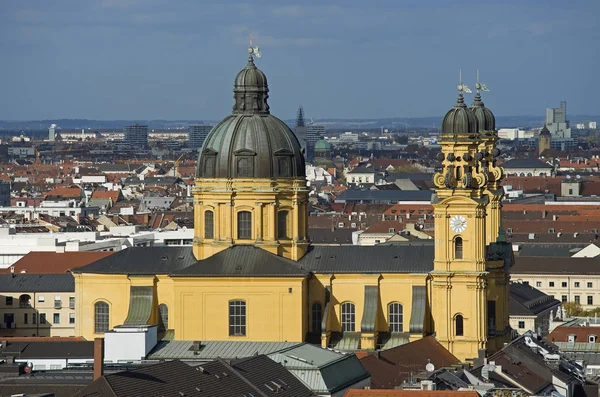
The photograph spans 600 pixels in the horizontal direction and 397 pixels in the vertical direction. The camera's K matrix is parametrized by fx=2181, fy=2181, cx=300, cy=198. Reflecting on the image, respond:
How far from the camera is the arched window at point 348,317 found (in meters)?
86.9

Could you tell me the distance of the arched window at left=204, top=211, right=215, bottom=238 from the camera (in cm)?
8856

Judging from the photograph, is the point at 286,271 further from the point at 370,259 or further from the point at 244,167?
the point at 244,167

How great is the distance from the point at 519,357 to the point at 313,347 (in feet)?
25.9

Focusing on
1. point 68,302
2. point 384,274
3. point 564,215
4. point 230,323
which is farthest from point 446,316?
point 564,215

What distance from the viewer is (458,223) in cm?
8575

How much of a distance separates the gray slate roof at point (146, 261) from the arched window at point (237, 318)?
3.68 m

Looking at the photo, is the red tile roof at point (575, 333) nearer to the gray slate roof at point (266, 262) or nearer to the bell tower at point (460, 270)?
the gray slate roof at point (266, 262)

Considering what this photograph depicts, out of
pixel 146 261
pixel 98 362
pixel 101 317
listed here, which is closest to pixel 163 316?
pixel 146 261

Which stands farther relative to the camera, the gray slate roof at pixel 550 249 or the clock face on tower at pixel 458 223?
the gray slate roof at pixel 550 249

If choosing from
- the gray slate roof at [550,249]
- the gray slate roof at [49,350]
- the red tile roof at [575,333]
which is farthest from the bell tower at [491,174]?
the gray slate roof at [550,249]

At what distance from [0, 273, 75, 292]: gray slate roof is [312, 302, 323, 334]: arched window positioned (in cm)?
2097

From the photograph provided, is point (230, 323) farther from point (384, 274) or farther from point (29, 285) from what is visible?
point (29, 285)

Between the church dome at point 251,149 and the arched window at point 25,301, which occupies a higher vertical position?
the church dome at point 251,149

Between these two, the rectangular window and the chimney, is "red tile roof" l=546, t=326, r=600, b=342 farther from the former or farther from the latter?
the chimney
